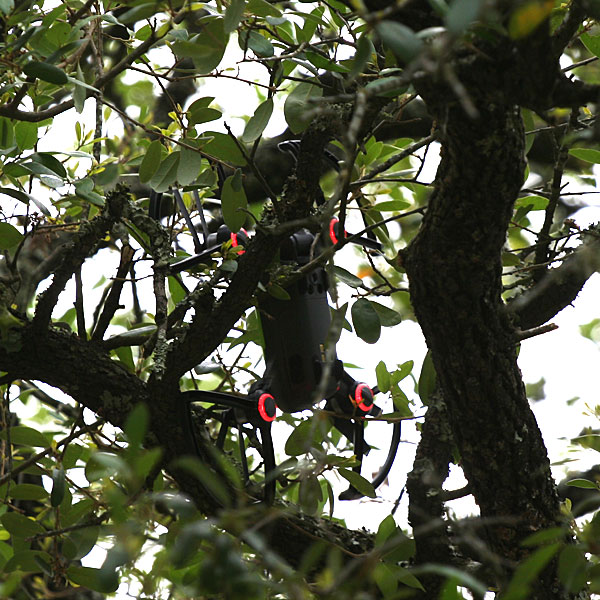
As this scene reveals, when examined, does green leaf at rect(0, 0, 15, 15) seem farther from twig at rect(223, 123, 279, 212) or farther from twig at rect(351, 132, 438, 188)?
twig at rect(351, 132, 438, 188)

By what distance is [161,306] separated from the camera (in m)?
1.15

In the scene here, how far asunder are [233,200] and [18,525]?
490 millimetres

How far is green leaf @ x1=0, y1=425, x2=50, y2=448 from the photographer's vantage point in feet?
3.74

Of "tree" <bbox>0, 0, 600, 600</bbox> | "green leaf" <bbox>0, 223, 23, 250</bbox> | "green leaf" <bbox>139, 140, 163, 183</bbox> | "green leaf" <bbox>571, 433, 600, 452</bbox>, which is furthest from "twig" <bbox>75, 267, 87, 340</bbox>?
"green leaf" <bbox>571, 433, 600, 452</bbox>

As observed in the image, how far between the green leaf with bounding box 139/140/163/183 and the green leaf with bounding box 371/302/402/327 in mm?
340

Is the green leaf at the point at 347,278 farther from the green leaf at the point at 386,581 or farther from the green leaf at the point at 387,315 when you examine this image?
the green leaf at the point at 386,581

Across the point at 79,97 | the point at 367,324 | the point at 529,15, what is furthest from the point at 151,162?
the point at 529,15

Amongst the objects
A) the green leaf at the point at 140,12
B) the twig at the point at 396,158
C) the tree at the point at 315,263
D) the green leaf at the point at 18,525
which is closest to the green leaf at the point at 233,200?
the tree at the point at 315,263

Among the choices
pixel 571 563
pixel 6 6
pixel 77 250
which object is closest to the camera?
pixel 571 563

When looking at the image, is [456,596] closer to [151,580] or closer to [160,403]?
[151,580]

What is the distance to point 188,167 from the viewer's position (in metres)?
1.04

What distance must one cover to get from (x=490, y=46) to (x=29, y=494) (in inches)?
31.1

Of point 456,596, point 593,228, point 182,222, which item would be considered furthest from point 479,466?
point 182,222

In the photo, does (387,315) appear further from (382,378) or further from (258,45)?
(258,45)
